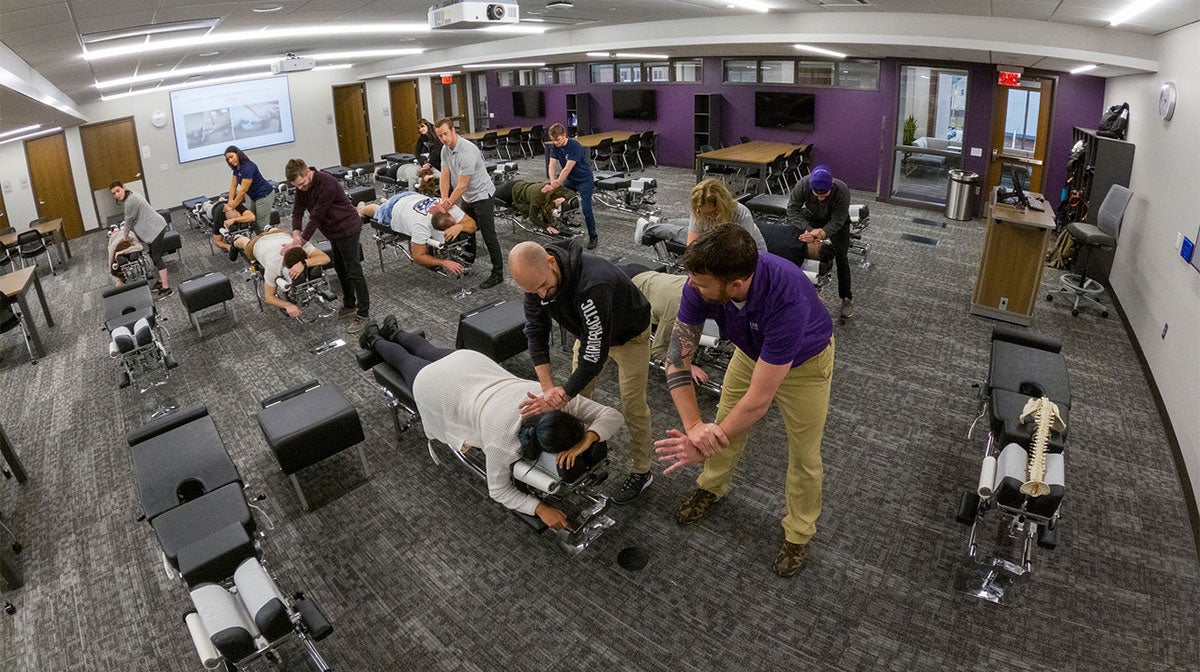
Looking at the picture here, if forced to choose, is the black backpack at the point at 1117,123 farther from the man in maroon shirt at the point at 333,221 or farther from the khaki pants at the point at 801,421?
the man in maroon shirt at the point at 333,221

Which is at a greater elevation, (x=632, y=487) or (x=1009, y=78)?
(x=1009, y=78)

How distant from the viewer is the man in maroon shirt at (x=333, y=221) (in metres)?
5.14

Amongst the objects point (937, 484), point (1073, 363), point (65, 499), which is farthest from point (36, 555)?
point (1073, 363)

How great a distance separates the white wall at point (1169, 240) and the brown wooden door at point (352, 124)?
15584 millimetres

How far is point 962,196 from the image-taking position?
8406 mm

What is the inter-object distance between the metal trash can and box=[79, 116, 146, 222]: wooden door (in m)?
13.4

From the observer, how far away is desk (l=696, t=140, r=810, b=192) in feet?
31.6

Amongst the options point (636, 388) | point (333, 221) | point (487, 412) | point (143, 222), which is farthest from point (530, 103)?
point (487, 412)

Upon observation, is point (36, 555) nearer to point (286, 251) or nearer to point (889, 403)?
point (286, 251)

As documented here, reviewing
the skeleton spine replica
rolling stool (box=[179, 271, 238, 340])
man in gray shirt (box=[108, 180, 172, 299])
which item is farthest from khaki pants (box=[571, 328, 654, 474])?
man in gray shirt (box=[108, 180, 172, 299])

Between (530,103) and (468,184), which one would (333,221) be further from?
(530,103)

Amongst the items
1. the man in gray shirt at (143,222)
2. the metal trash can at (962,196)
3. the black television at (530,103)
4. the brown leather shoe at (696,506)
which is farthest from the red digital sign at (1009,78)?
the black television at (530,103)

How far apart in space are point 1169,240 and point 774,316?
4.08 m

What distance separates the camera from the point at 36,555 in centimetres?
321
